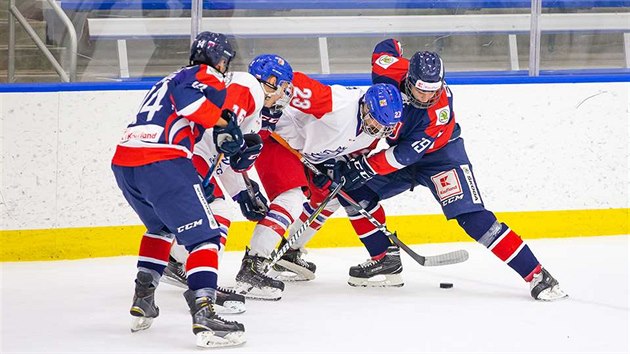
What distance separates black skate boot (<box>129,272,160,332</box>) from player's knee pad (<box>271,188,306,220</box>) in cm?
75

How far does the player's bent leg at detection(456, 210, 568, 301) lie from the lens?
151 inches

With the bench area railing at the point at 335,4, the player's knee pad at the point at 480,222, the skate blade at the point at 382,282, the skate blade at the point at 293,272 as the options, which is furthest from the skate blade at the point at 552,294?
the bench area railing at the point at 335,4

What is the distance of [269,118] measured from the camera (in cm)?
382

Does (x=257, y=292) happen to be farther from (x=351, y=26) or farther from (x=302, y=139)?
(x=351, y=26)

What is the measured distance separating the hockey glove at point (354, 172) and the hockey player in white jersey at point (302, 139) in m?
0.05

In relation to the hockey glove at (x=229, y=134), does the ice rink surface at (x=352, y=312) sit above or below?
below

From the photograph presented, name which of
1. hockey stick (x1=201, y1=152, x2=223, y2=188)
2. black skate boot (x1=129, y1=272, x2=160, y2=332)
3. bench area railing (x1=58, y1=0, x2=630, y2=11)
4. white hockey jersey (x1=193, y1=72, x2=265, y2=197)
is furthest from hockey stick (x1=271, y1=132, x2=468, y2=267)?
bench area railing (x1=58, y1=0, x2=630, y2=11)

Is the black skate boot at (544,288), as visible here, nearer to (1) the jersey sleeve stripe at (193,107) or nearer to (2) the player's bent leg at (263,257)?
(2) the player's bent leg at (263,257)

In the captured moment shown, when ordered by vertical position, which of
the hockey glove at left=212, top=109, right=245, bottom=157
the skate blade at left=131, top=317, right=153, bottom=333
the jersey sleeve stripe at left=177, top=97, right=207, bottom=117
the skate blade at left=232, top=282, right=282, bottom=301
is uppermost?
the jersey sleeve stripe at left=177, top=97, right=207, bottom=117

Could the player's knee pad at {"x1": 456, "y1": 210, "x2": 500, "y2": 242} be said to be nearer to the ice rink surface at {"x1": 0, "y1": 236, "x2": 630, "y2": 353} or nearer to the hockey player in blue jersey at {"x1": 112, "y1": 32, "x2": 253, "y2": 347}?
the ice rink surface at {"x1": 0, "y1": 236, "x2": 630, "y2": 353}

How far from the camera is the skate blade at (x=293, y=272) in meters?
4.22

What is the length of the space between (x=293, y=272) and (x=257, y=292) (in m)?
0.46

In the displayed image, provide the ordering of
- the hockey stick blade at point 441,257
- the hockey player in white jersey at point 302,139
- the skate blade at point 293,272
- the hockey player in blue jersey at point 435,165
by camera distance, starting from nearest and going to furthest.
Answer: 1. the hockey player in white jersey at point 302,139
2. the hockey player in blue jersey at point 435,165
3. the hockey stick blade at point 441,257
4. the skate blade at point 293,272

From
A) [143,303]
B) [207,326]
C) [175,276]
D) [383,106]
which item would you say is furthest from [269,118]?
[207,326]
